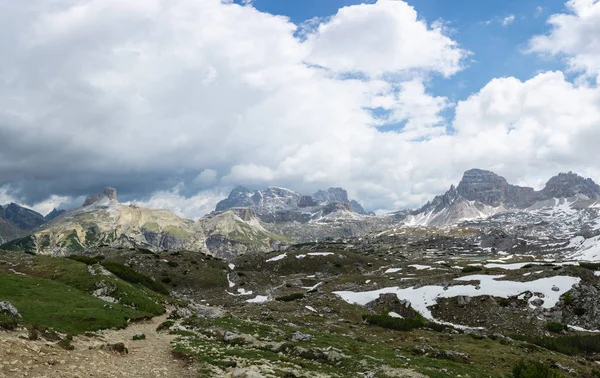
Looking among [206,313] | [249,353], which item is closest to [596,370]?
[249,353]

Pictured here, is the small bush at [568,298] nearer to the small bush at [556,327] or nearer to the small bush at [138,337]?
the small bush at [556,327]

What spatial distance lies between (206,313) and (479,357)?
33.0m

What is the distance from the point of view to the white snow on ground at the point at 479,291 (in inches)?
2222

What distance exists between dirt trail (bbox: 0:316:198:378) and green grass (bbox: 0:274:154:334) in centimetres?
497

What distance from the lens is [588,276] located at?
58375 millimetres

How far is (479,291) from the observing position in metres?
58.9

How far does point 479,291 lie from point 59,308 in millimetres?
56878

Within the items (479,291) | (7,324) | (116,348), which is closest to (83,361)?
(116,348)

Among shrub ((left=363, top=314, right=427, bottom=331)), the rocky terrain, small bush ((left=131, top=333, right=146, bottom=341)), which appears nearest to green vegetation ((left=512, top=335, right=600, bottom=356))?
the rocky terrain

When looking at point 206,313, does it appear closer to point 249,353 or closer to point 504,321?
point 249,353

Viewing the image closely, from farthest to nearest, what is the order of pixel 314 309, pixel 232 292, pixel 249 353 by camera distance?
pixel 232 292, pixel 314 309, pixel 249 353

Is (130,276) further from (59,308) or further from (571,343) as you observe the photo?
(571,343)

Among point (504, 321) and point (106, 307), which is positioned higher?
point (106, 307)

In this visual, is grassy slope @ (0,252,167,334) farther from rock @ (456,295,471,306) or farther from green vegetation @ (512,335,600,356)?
green vegetation @ (512,335,600,356)
